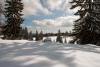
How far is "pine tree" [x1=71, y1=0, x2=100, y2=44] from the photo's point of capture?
65.2 feet

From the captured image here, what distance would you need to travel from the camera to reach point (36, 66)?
3486 mm

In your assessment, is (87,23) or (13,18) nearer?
(87,23)

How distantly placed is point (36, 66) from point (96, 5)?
738 inches

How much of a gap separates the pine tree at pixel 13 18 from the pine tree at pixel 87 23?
15.8m

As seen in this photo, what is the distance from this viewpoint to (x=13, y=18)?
111ft

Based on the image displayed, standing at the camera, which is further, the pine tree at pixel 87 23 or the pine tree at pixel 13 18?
the pine tree at pixel 13 18

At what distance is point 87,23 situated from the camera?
20344mm

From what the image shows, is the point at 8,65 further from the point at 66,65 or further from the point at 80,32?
the point at 80,32

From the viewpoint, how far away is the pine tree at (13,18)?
110ft

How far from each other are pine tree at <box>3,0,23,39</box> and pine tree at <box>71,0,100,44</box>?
15.8 meters

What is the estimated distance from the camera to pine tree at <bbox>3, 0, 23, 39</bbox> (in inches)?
1316

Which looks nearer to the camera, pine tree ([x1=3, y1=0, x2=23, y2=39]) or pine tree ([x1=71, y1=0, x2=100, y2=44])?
pine tree ([x1=71, y1=0, x2=100, y2=44])

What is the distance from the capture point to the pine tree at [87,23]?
19875 millimetres

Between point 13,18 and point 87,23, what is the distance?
61.2 feet
